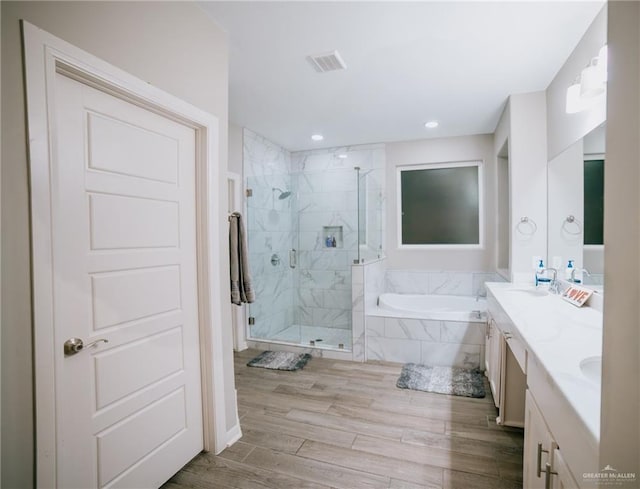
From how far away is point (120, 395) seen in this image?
157 centimetres

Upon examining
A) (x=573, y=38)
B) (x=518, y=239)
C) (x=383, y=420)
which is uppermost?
Result: (x=573, y=38)

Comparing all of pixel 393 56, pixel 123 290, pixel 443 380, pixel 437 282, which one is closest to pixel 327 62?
pixel 393 56

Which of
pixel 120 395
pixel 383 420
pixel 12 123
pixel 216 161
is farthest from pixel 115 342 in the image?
pixel 383 420

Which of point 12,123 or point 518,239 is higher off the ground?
point 12,123

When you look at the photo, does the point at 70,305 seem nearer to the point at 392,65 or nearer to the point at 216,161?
the point at 216,161

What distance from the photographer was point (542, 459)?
1183mm

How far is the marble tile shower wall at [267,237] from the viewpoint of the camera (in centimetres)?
412

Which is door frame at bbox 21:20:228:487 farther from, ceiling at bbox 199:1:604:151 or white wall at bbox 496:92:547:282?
white wall at bbox 496:92:547:282

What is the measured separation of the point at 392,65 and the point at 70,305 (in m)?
2.51

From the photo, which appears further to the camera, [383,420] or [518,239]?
[518,239]

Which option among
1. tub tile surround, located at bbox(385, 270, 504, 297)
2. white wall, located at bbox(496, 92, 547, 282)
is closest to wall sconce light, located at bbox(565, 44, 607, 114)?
white wall, located at bbox(496, 92, 547, 282)

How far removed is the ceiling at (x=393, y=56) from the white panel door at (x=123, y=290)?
91cm

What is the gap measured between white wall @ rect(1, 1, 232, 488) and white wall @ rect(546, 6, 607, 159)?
2417 millimetres

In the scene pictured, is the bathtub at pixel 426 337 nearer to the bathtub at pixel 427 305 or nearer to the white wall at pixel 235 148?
the bathtub at pixel 427 305
